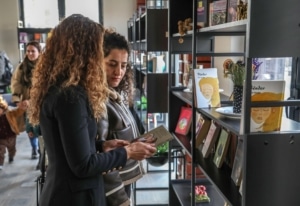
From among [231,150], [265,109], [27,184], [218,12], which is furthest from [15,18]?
[265,109]

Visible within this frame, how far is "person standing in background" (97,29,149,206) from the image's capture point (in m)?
1.67

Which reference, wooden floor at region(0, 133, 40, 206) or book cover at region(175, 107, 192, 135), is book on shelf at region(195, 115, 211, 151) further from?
wooden floor at region(0, 133, 40, 206)

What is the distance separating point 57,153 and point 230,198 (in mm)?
713

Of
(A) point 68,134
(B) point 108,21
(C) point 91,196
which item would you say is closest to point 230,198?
(C) point 91,196

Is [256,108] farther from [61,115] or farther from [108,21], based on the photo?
[108,21]

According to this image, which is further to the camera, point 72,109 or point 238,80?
point 238,80

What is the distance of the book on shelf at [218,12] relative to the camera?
168cm

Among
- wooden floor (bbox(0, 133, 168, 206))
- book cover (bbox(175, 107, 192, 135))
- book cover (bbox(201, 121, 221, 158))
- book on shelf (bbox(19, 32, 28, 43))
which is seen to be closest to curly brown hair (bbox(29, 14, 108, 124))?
book cover (bbox(201, 121, 221, 158))

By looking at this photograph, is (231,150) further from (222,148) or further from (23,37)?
(23,37)

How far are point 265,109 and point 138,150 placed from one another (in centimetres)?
55

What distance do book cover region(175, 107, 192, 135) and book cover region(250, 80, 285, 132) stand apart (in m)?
1.22

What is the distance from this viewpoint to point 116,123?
1729 millimetres

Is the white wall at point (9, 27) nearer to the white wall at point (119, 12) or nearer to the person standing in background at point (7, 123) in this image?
the white wall at point (119, 12)

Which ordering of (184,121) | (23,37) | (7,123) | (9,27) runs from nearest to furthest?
(184,121), (7,123), (23,37), (9,27)
